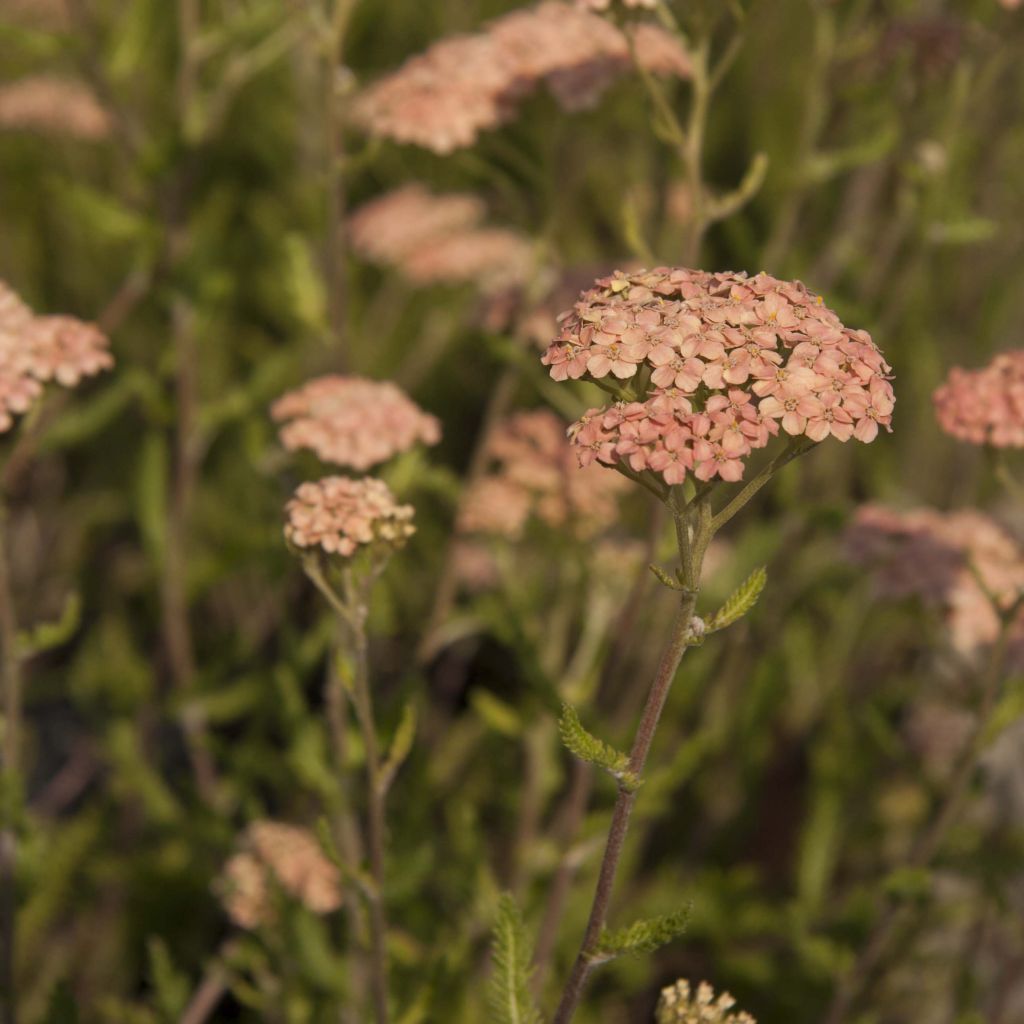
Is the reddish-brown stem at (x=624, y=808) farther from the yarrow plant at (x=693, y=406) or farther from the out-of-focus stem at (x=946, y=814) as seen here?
the out-of-focus stem at (x=946, y=814)

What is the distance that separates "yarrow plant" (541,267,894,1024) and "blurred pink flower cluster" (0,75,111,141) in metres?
2.85

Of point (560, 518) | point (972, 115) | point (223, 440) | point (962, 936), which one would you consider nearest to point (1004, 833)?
point (962, 936)

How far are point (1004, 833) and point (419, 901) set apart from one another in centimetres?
174

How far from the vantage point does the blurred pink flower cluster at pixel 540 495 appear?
309cm

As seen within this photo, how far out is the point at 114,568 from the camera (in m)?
4.64

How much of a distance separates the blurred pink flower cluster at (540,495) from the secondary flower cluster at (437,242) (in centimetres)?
73

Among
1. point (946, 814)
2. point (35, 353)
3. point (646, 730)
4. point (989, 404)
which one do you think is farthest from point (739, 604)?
point (35, 353)

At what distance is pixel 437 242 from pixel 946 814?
251 cm

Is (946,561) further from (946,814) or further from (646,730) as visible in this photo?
(646,730)

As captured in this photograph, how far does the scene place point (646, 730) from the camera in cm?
161

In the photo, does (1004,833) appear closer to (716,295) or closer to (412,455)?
(412,455)

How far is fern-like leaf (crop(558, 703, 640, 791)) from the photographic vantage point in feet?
5.22

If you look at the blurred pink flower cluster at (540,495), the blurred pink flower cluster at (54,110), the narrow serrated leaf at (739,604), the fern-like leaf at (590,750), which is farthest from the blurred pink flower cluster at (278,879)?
the blurred pink flower cluster at (54,110)

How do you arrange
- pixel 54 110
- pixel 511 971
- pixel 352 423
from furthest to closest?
pixel 54 110
pixel 352 423
pixel 511 971
